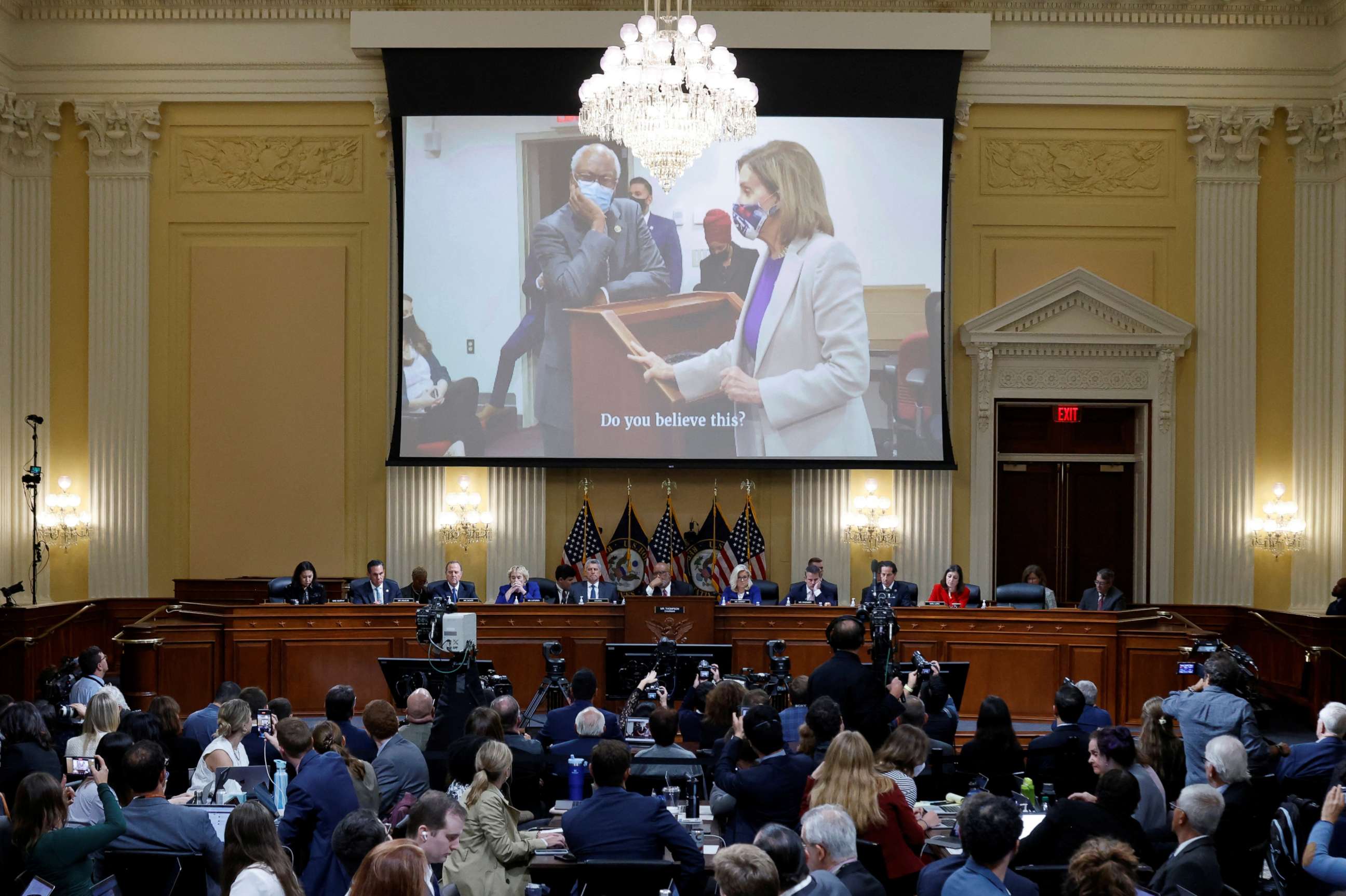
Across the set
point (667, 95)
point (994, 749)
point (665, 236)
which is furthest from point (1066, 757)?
point (665, 236)

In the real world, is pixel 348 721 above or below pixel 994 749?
above

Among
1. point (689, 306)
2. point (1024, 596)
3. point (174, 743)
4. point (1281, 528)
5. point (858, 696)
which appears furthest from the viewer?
point (1281, 528)

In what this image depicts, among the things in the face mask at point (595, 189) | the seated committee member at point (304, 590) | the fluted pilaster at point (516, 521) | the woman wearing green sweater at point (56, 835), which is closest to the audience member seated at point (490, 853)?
the woman wearing green sweater at point (56, 835)

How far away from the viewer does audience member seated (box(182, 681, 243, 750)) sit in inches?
327

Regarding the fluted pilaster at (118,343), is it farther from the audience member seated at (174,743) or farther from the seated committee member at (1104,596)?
the seated committee member at (1104,596)

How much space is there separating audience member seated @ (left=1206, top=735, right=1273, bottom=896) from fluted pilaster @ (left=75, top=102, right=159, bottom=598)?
44.1ft

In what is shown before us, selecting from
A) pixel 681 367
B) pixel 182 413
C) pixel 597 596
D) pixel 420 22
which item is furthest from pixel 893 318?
pixel 182 413

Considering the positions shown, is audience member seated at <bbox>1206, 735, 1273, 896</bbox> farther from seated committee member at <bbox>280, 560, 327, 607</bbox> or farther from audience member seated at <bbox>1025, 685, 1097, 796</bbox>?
seated committee member at <bbox>280, 560, 327, 607</bbox>

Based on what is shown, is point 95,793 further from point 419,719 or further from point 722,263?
point 722,263

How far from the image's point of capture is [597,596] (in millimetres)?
13922

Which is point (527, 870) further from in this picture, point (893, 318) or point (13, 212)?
point (13, 212)

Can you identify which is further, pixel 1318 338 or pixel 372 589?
pixel 1318 338

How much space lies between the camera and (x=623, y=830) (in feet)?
18.3

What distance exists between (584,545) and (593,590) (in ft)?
6.48
